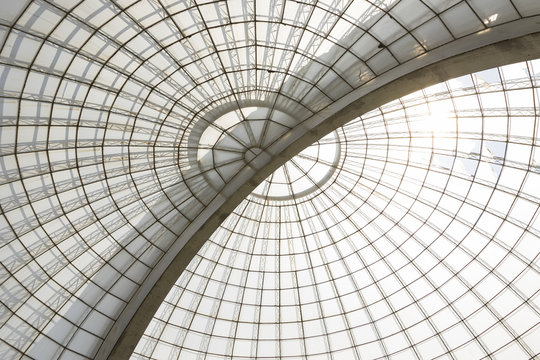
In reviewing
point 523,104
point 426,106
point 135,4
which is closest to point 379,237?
point 426,106

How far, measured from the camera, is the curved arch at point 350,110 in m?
24.8

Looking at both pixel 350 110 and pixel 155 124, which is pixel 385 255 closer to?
pixel 350 110

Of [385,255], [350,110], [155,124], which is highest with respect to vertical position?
[155,124]

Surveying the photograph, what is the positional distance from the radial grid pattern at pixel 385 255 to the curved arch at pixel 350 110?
3.79m

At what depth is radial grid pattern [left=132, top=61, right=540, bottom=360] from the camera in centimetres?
3375

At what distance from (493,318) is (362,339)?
32.8 feet

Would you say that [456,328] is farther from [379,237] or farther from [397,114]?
[397,114]

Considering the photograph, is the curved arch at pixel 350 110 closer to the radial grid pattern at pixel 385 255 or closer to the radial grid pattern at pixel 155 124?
the radial grid pattern at pixel 155 124

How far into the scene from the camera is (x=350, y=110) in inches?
1137

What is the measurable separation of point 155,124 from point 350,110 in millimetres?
12273

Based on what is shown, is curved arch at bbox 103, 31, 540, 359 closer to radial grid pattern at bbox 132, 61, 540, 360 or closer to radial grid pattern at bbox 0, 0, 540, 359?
radial grid pattern at bbox 0, 0, 540, 359

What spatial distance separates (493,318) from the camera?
36.7 meters

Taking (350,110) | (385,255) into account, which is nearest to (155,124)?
(350,110)

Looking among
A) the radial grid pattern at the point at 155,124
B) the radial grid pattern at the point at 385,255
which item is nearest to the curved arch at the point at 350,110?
the radial grid pattern at the point at 155,124
